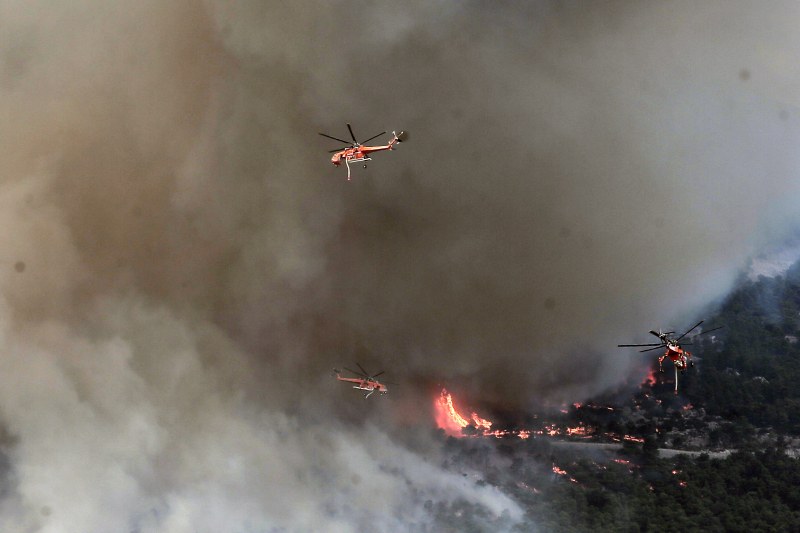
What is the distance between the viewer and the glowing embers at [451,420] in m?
61.6

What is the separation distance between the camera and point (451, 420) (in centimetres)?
6241

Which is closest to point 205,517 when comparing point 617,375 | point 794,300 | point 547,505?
point 547,505

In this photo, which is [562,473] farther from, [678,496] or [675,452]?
[675,452]

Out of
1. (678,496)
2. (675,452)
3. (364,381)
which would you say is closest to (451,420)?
(364,381)

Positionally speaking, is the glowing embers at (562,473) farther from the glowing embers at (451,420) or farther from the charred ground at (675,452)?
the glowing embers at (451,420)

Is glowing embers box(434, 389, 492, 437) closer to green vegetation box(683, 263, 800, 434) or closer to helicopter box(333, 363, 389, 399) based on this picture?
helicopter box(333, 363, 389, 399)

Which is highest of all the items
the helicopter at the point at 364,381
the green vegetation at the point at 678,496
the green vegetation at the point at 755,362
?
the green vegetation at the point at 755,362

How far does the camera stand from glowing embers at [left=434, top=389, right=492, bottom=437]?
6162 centimetres

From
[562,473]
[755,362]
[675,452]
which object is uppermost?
[755,362]

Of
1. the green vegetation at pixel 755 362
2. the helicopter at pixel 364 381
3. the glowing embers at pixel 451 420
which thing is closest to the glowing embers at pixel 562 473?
the glowing embers at pixel 451 420

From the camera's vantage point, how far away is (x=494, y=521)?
5144 cm

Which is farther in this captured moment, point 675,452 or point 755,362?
point 755,362

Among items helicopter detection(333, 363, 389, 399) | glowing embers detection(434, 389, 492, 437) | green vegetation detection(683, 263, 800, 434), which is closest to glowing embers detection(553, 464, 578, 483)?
glowing embers detection(434, 389, 492, 437)

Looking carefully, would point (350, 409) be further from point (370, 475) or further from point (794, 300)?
point (794, 300)
